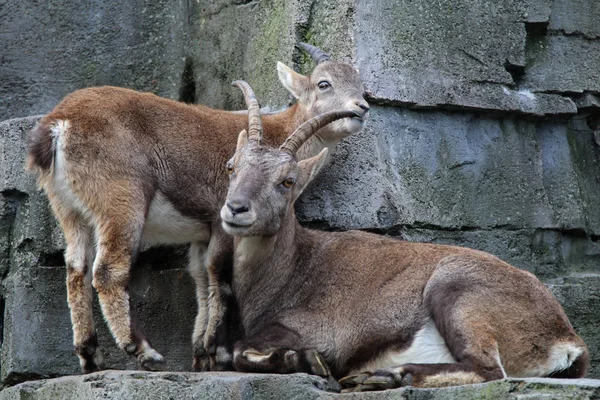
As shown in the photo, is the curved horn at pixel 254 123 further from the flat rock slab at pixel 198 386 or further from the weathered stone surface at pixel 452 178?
the flat rock slab at pixel 198 386

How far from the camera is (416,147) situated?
978 centimetres

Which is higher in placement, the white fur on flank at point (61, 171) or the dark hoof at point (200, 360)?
the white fur on flank at point (61, 171)

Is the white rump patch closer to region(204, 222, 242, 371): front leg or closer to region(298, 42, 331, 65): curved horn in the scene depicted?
region(204, 222, 242, 371): front leg

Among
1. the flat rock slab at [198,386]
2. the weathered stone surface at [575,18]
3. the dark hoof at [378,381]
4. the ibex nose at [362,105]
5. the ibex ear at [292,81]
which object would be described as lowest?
the flat rock slab at [198,386]

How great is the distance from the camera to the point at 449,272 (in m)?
7.69

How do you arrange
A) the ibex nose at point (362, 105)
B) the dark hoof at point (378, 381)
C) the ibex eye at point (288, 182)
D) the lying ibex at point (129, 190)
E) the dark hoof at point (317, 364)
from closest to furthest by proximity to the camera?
1. the dark hoof at point (378, 381)
2. the dark hoof at point (317, 364)
3. the lying ibex at point (129, 190)
4. the ibex eye at point (288, 182)
5. the ibex nose at point (362, 105)

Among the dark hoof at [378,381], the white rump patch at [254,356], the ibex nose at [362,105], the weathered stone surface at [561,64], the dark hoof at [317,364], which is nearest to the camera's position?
the dark hoof at [378,381]

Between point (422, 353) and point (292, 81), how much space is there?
3.41 meters

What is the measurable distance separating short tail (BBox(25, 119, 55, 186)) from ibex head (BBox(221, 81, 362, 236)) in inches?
54.6

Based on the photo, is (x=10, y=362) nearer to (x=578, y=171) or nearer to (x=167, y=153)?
(x=167, y=153)

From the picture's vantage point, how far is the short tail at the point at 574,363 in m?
7.30

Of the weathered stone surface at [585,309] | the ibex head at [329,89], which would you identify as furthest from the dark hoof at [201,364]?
the weathered stone surface at [585,309]

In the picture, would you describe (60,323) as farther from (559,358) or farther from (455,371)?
(559,358)

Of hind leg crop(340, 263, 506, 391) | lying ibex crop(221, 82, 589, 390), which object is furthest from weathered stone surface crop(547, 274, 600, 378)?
hind leg crop(340, 263, 506, 391)
